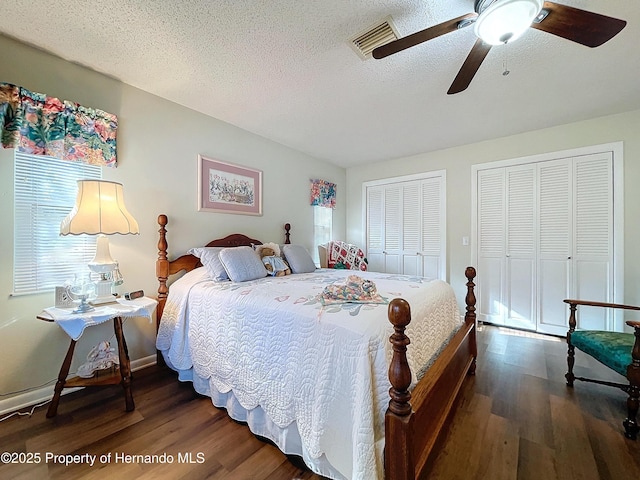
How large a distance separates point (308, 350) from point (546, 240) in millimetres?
3411

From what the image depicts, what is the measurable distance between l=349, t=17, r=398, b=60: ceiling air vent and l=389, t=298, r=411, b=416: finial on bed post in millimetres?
1640

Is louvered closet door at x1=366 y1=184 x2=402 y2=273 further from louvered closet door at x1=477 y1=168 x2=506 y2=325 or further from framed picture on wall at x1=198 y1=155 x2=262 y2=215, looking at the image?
framed picture on wall at x1=198 y1=155 x2=262 y2=215

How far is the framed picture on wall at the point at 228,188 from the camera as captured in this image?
2.76 metres

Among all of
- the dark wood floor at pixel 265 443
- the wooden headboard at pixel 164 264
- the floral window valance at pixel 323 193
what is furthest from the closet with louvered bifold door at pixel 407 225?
the wooden headboard at pixel 164 264

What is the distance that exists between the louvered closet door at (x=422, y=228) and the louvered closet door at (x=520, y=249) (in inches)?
32.1

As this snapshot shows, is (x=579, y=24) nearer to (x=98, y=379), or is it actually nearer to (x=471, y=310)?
(x=471, y=310)

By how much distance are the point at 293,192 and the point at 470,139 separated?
246cm

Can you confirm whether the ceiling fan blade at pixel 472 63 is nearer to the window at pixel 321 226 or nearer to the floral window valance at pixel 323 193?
the floral window valance at pixel 323 193

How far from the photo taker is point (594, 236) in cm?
294

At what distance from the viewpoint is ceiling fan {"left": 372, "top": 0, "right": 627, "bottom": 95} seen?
1.18 meters

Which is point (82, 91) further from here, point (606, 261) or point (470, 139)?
point (606, 261)

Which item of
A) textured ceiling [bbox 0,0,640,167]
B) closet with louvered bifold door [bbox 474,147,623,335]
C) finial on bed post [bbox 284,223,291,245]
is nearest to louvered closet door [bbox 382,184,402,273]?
closet with louvered bifold door [bbox 474,147,623,335]

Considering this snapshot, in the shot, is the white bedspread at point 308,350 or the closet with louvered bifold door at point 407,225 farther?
the closet with louvered bifold door at point 407,225

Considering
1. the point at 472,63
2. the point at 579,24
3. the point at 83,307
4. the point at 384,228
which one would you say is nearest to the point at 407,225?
the point at 384,228
